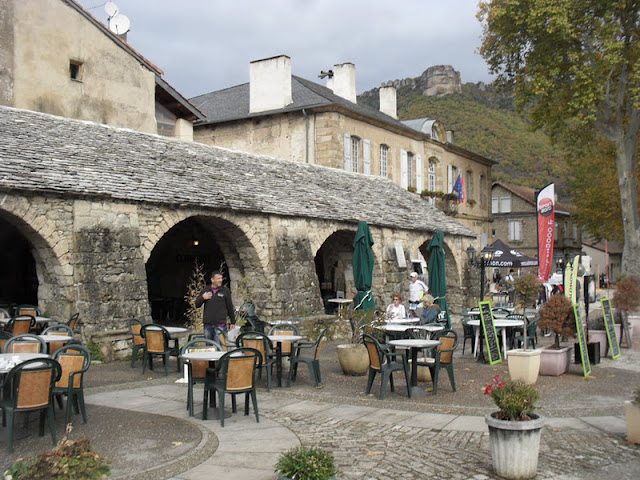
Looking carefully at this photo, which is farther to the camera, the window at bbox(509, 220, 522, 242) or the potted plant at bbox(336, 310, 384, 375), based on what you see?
the window at bbox(509, 220, 522, 242)

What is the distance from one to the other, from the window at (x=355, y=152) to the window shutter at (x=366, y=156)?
28 centimetres

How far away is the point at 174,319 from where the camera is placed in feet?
57.5

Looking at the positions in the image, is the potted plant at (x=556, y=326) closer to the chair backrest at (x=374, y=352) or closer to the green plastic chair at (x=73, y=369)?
the chair backrest at (x=374, y=352)

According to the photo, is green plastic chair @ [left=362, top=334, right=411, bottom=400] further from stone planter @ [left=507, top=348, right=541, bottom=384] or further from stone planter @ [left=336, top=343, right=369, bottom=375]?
stone planter @ [left=507, top=348, right=541, bottom=384]

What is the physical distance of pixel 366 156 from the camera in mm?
25391

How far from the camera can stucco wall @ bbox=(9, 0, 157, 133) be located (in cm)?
1659

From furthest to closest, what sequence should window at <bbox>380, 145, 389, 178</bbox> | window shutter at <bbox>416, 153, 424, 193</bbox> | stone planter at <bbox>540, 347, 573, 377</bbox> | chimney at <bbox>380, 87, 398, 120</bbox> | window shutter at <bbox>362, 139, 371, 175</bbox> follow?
chimney at <bbox>380, 87, 398, 120</bbox> → window shutter at <bbox>416, 153, 424, 193</bbox> → window at <bbox>380, 145, 389, 178</bbox> → window shutter at <bbox>362, 139, 371, 175</bbox> → stone planter at <bbox>540, 347, 573, 377</bbox>

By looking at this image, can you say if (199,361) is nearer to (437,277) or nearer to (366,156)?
(437,277)

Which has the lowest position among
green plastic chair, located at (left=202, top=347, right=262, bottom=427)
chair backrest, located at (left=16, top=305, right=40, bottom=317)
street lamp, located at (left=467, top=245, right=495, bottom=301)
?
green plastic chair, located at (left=202, top=347, right=262, bottom=427)

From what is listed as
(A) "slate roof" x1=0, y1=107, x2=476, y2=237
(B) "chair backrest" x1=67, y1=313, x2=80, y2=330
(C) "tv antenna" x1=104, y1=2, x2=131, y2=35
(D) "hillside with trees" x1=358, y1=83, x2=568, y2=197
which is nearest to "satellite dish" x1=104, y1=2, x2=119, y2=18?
(C) "tv antenna" x1=104, y1=2, x2=131, y2=35

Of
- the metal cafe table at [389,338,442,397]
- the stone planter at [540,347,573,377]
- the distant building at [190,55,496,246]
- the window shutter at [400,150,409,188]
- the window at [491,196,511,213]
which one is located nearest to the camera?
the metal cafe table at [389,338,442,397]

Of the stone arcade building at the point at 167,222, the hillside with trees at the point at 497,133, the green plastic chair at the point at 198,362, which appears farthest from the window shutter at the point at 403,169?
the green plastic chair at the point at 198,362

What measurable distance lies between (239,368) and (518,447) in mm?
2971

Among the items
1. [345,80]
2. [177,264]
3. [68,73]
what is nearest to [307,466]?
[177,264]
